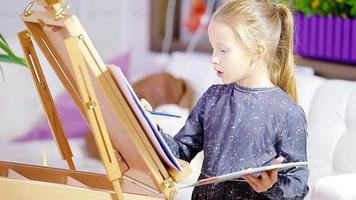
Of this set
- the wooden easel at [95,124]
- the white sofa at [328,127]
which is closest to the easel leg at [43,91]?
the wooden easel at [95,124]

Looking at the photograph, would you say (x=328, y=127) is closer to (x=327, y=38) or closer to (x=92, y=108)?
(x=327, y=38)

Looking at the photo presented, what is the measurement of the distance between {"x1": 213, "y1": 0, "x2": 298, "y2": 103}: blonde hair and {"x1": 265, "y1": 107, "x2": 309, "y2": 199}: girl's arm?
12cm

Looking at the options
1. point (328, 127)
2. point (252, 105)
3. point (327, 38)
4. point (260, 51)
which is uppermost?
point (260, 51)

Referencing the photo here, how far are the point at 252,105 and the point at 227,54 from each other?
0.13 metres

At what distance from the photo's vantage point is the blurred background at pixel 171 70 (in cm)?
253

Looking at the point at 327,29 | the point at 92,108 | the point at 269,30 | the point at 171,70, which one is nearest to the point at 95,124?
the point at 92,108

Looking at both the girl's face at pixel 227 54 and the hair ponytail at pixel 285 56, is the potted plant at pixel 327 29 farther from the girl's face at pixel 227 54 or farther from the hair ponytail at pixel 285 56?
the girl's face at pixel 227 54

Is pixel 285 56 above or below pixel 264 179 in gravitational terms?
above

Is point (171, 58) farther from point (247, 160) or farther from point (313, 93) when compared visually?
point (247, 160)

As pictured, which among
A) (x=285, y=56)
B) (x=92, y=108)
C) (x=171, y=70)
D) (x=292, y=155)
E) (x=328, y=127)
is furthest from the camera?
(x=171, y=70)

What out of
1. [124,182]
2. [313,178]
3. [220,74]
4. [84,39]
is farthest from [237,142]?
[313,178]

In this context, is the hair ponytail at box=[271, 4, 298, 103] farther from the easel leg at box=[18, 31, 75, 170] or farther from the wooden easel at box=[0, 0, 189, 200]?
the easel leg at box=[18, 31, 75, 170]

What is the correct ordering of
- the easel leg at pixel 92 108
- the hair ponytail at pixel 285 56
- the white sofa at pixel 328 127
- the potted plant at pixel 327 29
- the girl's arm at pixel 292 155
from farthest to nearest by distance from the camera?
the potted plant at pixel 327 29 → the white sofa at pixel 328 127 → the hair ponytail at pixel 285 56 → the girl's arm at pixel 292 155 → the easel leg at pixel 92 108

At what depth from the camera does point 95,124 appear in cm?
150
